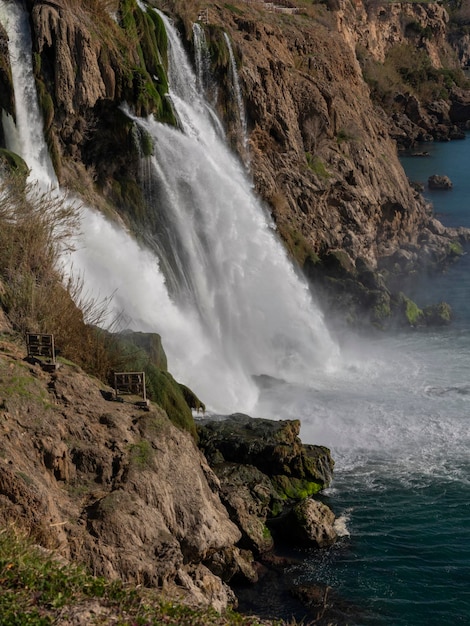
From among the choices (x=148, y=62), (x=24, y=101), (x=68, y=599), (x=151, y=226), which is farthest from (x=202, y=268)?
(x=68, y=599)

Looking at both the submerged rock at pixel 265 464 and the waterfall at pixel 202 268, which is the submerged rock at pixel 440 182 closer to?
the waterfall at pixel 202 268

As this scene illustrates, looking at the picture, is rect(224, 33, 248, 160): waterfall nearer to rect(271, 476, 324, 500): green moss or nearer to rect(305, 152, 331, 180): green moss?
rect(305, 152, 331, 180): green moss

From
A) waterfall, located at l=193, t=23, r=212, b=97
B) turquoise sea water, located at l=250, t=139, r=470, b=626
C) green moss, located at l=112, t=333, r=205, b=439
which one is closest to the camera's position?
turquoise sea water, located at l=250, t=139, r=470, b=626

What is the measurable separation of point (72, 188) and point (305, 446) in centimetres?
966

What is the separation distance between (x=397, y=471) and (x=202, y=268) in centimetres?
968

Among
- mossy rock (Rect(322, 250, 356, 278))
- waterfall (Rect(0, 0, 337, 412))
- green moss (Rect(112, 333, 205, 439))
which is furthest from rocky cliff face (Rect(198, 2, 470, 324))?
green moss (Rect(112, 333, 205, 439))

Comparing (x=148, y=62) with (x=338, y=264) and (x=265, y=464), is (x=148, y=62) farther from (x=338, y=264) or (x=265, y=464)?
(x=265, y=464)

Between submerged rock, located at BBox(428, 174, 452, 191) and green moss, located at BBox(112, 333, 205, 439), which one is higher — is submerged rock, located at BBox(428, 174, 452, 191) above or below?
above

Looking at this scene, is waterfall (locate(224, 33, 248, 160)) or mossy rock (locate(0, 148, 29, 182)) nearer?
mossy rock (locate(0, 148, 29, 182))

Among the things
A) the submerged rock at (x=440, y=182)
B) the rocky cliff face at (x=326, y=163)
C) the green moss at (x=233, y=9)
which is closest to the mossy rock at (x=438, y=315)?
the rocky cliff face at (x=326, y=163)

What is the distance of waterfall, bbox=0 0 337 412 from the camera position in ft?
70.7

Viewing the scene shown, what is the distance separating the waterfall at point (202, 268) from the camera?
21.5 metres

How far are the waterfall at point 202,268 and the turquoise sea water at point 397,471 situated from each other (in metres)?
1.68

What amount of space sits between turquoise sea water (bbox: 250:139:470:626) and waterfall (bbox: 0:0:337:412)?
66.2 inches
